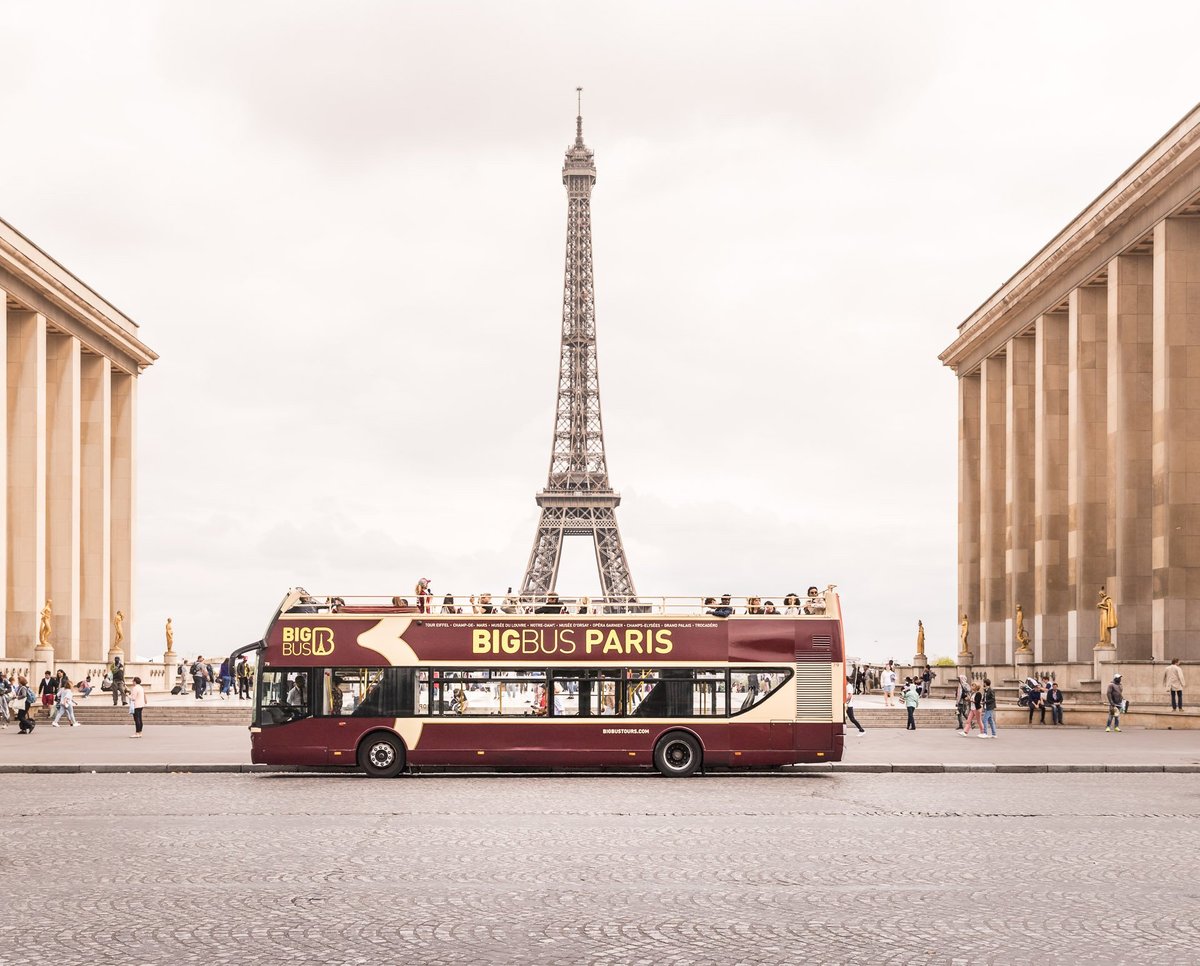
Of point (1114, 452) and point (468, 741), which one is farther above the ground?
point (1114, 452)

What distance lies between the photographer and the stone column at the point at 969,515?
274ft

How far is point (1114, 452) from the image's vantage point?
57.6m

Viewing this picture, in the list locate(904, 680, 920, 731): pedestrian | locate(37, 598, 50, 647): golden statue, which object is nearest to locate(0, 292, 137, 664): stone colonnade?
locate(37, 598, 50, 647): golden statue

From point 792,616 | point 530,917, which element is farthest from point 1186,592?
point 530,917

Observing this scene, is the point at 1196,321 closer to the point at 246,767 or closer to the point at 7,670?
the point at 246,767

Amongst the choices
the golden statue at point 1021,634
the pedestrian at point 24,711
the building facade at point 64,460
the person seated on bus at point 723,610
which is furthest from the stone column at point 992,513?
the person seated on bus at point 723,610

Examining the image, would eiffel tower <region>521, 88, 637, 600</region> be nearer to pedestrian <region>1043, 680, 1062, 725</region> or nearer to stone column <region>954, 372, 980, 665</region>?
stone column <region>954, 372, 980, 665</region>

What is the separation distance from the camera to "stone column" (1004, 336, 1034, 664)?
239ft

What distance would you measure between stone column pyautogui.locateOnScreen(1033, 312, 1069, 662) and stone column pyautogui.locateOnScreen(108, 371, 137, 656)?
43.0 metres

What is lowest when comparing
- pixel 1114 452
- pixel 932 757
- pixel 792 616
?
pixel 932 757

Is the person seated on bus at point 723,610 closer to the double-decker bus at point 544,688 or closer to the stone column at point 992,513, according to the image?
the double-decker bus at point 544,688

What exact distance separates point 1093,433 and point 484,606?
3923 centimetres

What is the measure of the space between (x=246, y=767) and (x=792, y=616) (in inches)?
420

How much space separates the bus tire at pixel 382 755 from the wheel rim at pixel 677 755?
493 cm
